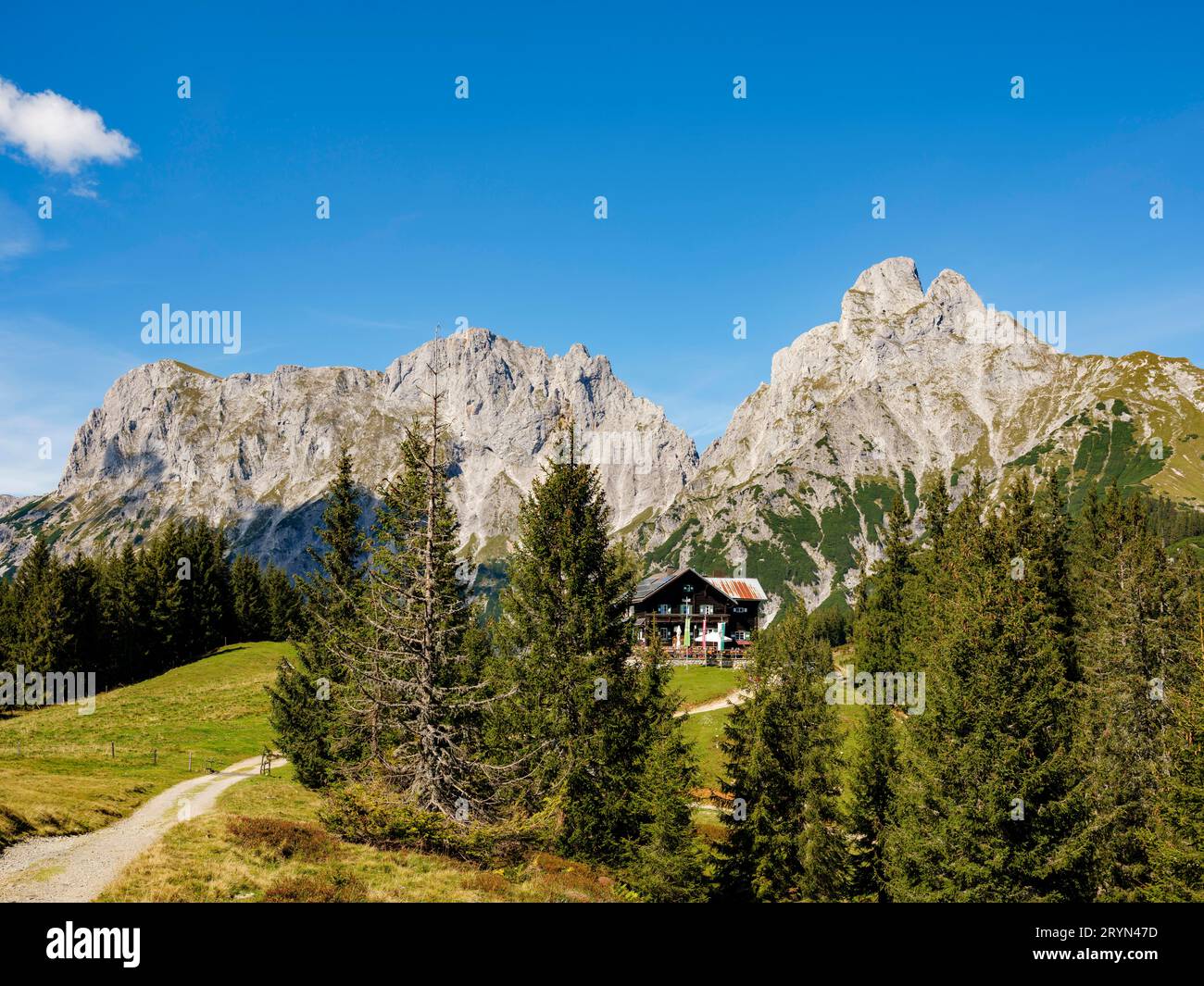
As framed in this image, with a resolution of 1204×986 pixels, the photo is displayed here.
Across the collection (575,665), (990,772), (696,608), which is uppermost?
(575,665)

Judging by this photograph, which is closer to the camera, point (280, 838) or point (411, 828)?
point (411, 828)

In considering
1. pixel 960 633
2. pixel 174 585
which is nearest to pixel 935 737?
pixel 960 633

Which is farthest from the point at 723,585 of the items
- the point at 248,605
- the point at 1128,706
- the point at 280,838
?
the point at 280,838

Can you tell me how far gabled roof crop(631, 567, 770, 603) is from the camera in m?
90.5

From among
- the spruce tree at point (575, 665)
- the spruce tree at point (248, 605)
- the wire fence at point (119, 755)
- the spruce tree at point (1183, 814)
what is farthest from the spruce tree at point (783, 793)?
the spruce tree at point (248, 605)

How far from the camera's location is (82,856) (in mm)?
21875

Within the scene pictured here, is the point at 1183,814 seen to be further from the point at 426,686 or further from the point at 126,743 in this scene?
the point at 126,743

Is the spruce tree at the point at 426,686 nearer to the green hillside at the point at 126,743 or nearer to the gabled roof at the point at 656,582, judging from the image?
the green hillside at the point at 126,743

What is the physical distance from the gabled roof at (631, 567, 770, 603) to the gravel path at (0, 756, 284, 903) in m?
62.5

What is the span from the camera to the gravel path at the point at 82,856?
18047 mm

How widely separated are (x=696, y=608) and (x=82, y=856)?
7536cm

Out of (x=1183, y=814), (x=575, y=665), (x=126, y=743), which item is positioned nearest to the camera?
(x=1183, y=814)
